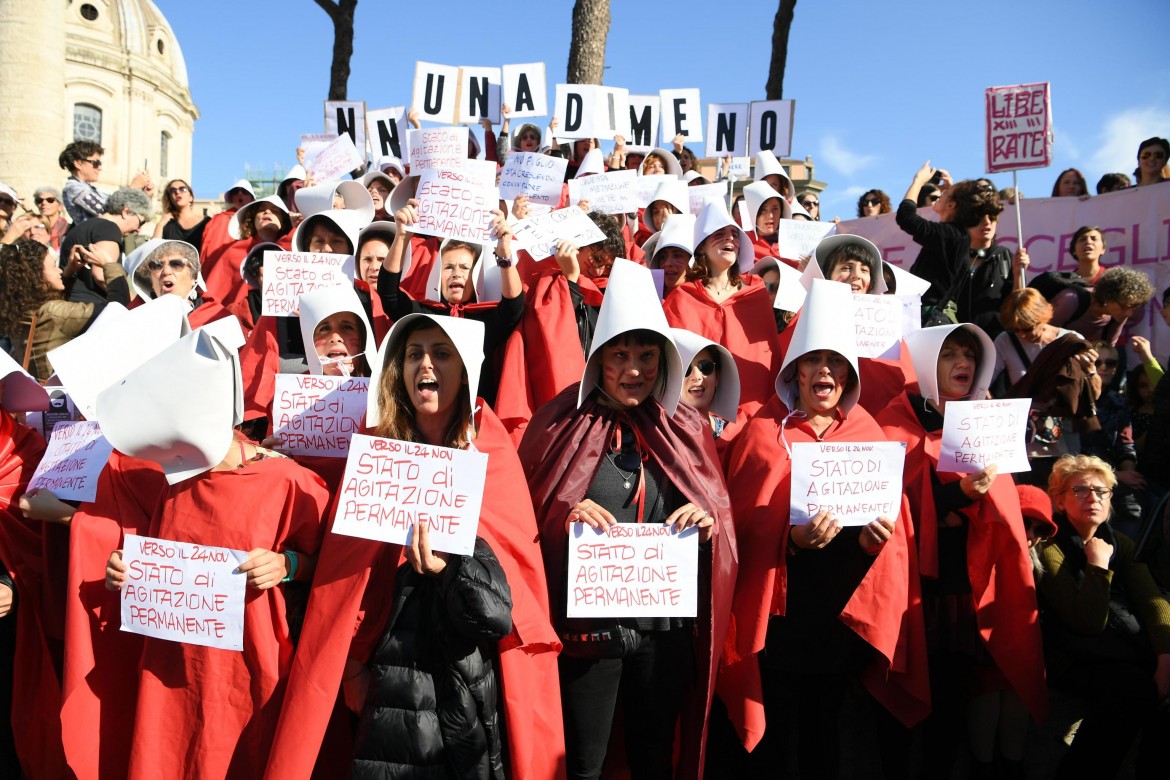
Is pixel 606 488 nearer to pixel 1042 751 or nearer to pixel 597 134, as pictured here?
pixel 1042 751

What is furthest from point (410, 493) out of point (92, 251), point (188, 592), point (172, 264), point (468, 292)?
point (92, 251)

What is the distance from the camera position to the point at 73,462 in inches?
139

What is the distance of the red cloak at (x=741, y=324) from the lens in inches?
200

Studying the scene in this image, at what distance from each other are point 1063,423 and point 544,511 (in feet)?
11.3

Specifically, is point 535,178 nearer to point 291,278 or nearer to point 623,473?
point 291,278

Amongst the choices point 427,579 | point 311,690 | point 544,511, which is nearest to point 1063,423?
point 544,511

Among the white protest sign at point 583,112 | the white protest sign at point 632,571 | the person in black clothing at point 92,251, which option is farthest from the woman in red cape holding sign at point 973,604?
the white protest sign at point 583,112

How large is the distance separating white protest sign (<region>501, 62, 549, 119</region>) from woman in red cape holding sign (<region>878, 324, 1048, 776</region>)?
23.8 feet

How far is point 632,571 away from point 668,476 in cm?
42

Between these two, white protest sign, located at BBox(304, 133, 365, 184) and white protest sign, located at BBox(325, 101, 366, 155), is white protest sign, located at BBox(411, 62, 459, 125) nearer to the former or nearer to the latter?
white protest sign, located at BBox(325, 101, 366, 155)

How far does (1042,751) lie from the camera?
4352 mm

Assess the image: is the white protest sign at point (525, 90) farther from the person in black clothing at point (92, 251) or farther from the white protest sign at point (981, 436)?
the white protest sign at point (981, 436)

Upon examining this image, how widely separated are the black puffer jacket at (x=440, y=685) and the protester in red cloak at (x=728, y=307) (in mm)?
2471

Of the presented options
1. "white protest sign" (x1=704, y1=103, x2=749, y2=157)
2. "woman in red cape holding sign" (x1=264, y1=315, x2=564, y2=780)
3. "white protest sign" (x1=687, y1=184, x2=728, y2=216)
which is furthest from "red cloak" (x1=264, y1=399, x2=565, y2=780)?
"white protest sign" (x1=704, y1=103, x2=749, y2=157)
